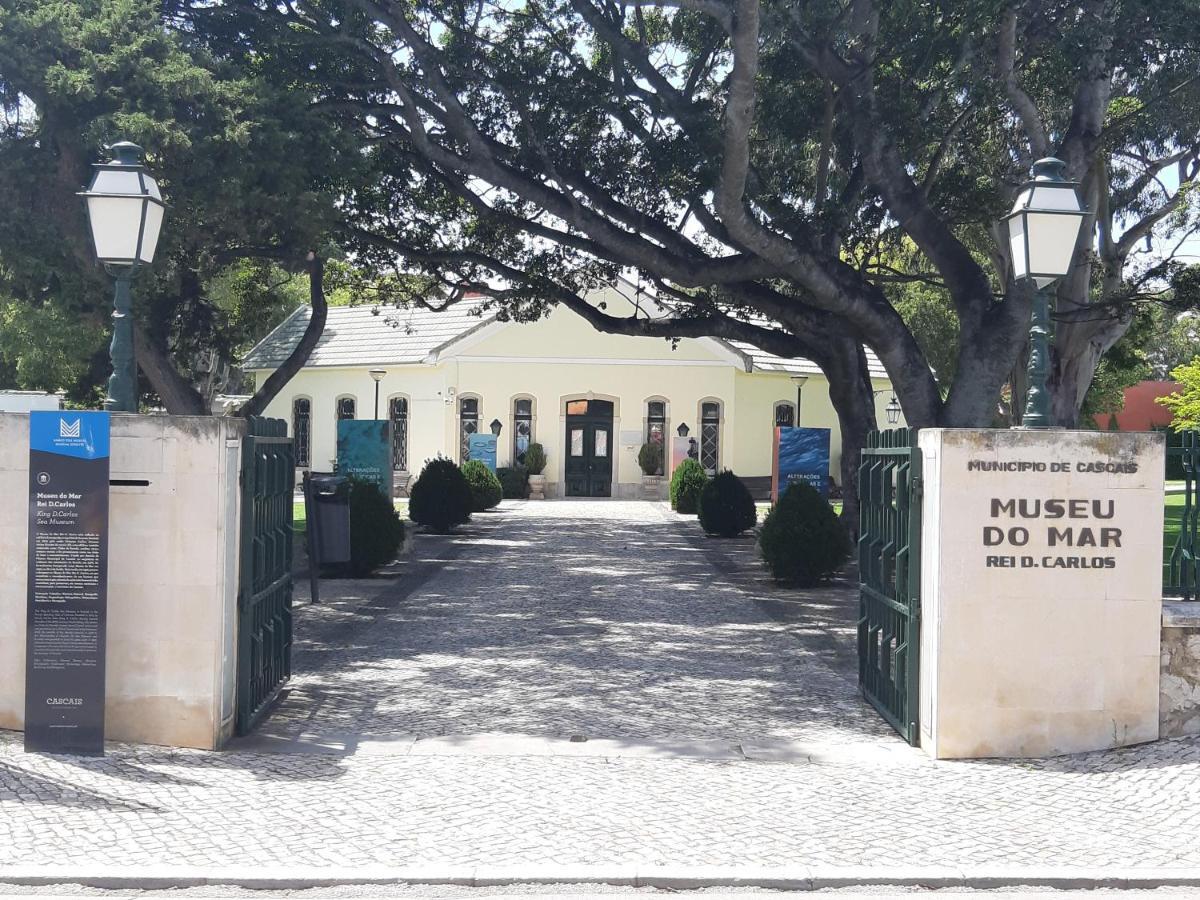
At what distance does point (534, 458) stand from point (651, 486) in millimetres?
3736

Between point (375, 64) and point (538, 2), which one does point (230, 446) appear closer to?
point (375, 64)

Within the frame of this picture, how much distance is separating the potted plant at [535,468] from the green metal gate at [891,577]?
95.0 ft

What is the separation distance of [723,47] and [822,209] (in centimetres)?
288

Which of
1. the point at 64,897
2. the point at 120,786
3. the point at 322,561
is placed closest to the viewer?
the point at 64,897

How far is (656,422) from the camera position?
38.6m

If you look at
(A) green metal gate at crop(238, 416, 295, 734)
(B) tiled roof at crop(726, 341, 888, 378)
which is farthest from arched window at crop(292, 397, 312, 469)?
(A) green metal gate at crop(238, 416, 295, 734)

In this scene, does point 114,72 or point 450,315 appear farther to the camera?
point 450,315

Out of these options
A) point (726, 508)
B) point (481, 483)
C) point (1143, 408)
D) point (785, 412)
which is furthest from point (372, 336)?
point (1143, 408)

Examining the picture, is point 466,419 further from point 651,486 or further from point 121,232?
point 121,232

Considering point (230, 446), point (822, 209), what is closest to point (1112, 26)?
point (822, 209)

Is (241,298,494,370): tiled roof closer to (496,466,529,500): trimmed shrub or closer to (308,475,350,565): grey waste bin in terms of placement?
(496,466,529,500): trimmed shrub

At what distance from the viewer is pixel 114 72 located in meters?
12.7

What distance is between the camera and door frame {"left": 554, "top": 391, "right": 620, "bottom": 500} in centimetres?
3834

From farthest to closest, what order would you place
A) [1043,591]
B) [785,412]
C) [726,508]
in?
[785,412] → [726,508] → [1043,591]
